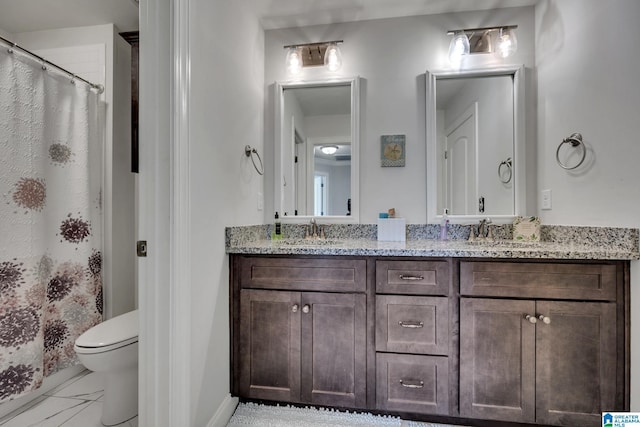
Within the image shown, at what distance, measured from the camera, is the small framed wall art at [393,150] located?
76.0 inches

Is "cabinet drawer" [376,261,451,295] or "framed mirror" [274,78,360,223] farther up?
"framed mirror" [274,78,360,223]

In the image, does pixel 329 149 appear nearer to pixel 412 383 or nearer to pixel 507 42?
pixel 507 42

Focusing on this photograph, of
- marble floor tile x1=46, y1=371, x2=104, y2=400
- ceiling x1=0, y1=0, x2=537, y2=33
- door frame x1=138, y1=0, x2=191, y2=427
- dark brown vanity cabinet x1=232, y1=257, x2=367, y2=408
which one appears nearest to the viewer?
door frame x1=138, y1=0, x2=191, y2=427

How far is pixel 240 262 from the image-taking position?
1.49 meters

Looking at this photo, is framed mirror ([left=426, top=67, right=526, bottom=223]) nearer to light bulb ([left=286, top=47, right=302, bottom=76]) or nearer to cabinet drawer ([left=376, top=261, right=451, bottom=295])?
cabinet drawer ([left=376, top=261, right=451, bottom=295])

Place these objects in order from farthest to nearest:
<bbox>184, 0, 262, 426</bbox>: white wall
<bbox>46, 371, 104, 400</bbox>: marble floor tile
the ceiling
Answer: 1. the ceiling
2. <bbox>46, 371, 104, 400</bbox>: marble floor tile
3. <bbox>184, 0, 262, 426</bbox>: white wall

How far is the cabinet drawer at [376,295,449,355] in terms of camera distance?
1.34m

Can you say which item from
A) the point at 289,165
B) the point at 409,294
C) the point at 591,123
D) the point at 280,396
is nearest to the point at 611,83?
the point at 591,123

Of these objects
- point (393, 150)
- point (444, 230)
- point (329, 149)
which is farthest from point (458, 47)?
point (444, 230)

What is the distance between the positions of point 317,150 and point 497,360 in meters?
1.59

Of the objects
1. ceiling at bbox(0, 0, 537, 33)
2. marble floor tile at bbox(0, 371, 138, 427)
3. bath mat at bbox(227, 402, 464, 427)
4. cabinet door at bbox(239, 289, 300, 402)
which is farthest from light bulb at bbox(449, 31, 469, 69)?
marble floor tile at bbox(0, 371, 138, 427)

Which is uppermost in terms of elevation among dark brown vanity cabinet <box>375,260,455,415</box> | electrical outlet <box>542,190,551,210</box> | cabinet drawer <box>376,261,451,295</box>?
electrical outlet <box>542,190,551,210</box>

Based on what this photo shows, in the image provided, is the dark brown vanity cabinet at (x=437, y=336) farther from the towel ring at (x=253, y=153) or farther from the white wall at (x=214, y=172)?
the towel ring at (x=253, y=153)

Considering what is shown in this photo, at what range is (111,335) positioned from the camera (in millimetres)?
1369
